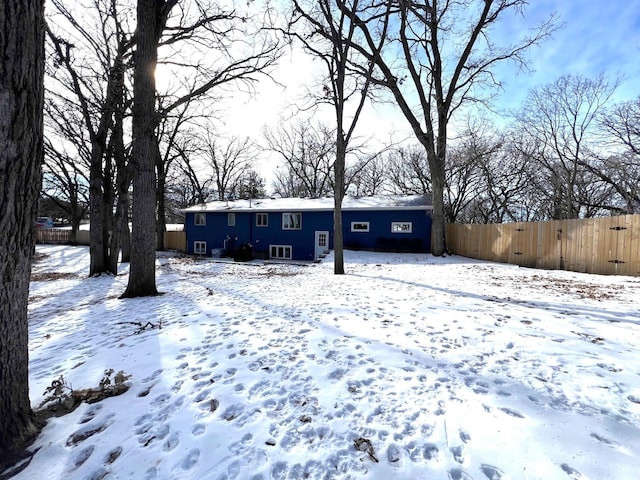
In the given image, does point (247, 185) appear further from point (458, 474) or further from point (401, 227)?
point (458, 474)

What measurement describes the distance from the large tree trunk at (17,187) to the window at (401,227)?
56.7 ft

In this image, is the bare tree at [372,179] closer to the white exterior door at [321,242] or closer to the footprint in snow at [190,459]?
the white exterior door at [321,242]

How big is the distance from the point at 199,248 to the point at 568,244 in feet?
71.2

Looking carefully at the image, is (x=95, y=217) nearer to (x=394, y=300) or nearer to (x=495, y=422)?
(x=394, y=300)

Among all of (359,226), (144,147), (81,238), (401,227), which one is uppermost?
(144,147)

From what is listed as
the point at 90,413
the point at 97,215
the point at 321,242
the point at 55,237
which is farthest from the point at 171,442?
the point at 55,237

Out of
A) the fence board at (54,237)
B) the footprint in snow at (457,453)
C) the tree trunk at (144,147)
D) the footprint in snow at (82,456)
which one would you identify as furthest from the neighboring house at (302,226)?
the footprint in snow at (82,456)

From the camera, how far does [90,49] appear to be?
1074 centimetres

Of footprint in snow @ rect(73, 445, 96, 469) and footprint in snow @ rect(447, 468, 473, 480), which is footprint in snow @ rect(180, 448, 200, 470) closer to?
footprint in snow @ rect(73, 445, 96, 469)

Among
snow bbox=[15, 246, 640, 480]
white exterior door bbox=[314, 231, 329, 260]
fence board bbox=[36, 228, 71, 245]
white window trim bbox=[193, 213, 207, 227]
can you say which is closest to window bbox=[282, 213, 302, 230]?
white exterior door bbox=[314, 231, 329, 260]

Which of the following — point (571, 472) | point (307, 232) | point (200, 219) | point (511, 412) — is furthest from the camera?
point (200, 219)

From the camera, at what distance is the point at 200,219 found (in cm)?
2294

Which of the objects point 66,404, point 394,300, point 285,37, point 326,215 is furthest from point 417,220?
point 66,404

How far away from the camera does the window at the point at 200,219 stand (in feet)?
74.6
